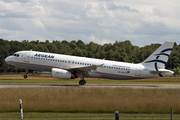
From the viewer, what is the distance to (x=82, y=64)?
36.3 metres

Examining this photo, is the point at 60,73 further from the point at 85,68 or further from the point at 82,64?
the point at 82,64

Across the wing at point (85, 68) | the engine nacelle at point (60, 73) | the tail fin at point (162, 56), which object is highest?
the tail fin at point (162, 56)

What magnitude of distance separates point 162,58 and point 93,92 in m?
15.6

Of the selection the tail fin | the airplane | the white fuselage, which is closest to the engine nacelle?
the airplane

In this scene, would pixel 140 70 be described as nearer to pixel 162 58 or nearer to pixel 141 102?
pixel 162 58

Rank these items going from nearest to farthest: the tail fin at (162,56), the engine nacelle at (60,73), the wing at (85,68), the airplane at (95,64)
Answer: the engine nacelle at (60,73), the wing at (85,68), the airplane at (95,64), the tail fin at (162,56)

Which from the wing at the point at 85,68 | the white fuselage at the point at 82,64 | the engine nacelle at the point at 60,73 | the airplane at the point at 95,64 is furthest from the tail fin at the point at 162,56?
the engine nacelle at the point at 60,73

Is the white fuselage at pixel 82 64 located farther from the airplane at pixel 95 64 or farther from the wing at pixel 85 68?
the wing at pixel 85 68

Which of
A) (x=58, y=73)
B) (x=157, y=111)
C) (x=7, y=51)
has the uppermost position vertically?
(x=7, y=51)

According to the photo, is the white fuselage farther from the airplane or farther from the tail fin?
the tail fin

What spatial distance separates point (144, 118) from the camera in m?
15.5

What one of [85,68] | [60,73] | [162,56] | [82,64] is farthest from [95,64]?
[162,56]

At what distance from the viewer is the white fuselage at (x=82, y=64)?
3603 cm

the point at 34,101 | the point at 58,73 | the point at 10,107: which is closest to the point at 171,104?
the point at 34,101
